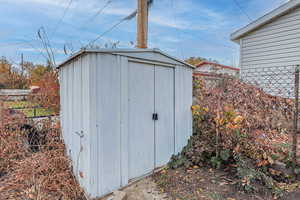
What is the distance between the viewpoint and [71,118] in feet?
9.80

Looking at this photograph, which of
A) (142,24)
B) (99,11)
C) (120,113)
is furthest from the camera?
(99,11)

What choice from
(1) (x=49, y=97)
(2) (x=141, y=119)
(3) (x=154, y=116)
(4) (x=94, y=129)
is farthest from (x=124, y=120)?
(1) (x=49, y=97)

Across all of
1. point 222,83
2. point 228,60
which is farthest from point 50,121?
point 228,60

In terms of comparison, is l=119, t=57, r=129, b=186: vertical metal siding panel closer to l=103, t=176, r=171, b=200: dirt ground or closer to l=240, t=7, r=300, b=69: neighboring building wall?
l=103, t=176, r=171, b=200: dirt ground

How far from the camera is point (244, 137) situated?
2898mm

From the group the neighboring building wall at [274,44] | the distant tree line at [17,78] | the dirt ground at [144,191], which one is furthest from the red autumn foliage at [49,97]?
the neighboring building wall at [274,44]

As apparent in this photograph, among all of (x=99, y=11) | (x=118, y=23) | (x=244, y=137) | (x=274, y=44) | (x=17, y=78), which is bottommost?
(x=244, y=137)

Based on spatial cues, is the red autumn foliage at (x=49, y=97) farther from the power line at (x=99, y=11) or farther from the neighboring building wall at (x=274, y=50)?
the neighboring building wall at (x=274, y=50)

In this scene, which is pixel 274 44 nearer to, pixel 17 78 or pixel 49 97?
pixel 49 97

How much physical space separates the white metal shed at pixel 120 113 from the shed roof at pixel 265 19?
4.05 metres

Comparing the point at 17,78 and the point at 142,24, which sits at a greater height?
the point at 142,24

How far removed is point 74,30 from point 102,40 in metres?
2.89

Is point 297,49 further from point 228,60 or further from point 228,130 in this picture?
point 228,60

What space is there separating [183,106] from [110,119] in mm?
1816
